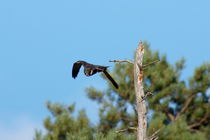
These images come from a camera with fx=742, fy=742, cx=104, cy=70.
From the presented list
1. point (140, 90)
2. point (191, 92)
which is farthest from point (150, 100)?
point (140, 90)

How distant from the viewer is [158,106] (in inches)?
1057

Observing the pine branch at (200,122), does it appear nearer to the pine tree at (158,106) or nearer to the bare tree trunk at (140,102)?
the pine tree at (158,106)

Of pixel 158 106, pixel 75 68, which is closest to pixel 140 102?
pixel 75 68

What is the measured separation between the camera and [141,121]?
10.6 m

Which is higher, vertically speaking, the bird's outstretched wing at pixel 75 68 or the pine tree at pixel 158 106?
the pine tree at pixel 158 106

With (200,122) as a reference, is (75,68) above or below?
below

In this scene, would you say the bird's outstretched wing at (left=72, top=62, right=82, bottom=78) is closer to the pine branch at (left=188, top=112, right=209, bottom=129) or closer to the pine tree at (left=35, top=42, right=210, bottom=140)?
the pine tree at (left=35, top=42, right=210, bottom=140)

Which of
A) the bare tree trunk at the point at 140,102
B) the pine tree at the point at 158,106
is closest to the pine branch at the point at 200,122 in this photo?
the pine tree at the point at 158,106

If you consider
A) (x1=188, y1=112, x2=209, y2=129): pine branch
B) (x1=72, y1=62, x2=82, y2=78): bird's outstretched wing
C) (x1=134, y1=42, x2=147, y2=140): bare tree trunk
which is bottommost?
(x1=134, y1=42, x2=147, y2=140): bare tree trunk

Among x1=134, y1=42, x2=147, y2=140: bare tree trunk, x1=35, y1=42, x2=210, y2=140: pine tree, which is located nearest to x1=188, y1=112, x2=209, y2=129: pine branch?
x1=35, y1=42, x2=210, y2=140: pine tree

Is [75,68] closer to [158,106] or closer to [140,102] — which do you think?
[140,102]

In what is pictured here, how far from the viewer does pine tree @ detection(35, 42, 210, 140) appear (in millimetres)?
24375

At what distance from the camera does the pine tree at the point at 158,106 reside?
2438 cm

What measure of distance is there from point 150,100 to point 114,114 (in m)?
1.43
